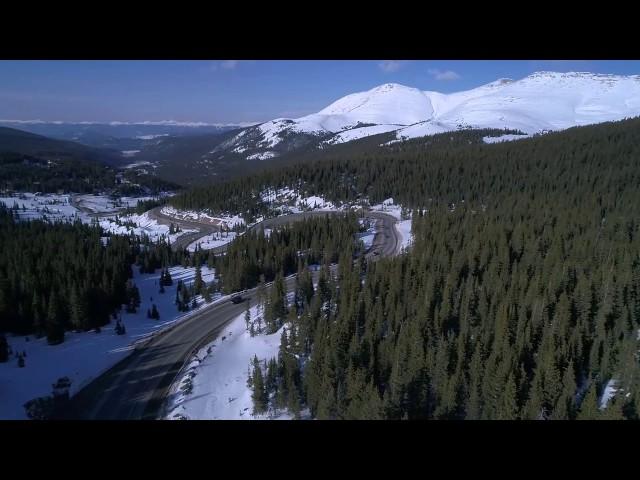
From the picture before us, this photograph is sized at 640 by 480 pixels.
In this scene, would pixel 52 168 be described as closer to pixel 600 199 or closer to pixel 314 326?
pixel 314 326

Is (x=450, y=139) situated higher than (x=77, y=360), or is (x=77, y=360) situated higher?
(x=450, y=139)

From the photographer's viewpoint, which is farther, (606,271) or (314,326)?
(606,271)

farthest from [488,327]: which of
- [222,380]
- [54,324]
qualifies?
[54,324]

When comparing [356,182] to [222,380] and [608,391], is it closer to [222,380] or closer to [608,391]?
[222,380]

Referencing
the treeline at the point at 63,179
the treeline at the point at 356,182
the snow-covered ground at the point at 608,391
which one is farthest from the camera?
the treeline at the point at 63,179

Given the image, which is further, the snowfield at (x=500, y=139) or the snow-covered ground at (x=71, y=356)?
the snowfield at (x=500, y=139)

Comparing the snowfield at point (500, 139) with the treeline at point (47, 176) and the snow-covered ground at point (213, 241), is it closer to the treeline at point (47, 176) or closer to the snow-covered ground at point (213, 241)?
the snow-covered ground at point (213, 241)

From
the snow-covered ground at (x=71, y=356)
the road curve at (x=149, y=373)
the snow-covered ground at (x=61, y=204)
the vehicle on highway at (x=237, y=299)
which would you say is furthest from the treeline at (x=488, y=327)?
the snow-covered ground at (x=61, y=204)
